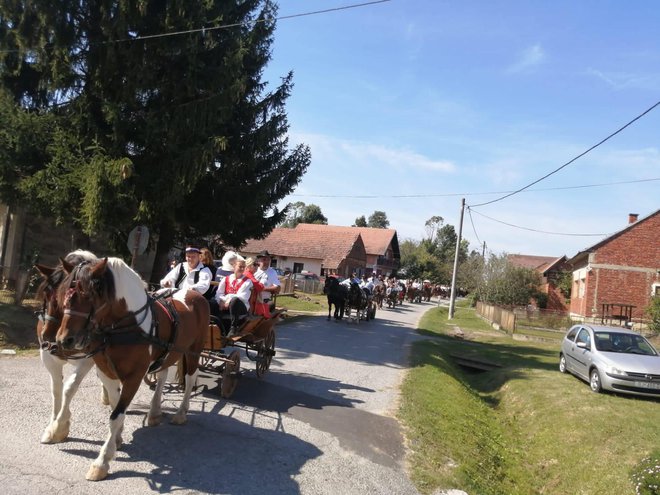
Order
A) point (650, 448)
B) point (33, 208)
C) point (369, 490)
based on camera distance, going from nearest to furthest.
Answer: point (369, 490)
point (650, 448)
point (33, 208)

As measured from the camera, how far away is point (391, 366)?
12812 millimetres

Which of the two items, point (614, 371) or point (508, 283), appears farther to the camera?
point (508, 283)

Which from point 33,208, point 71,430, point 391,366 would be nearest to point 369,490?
point 71,430

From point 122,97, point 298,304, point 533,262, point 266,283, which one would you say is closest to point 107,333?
point 266,283

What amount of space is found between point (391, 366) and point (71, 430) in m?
8.43

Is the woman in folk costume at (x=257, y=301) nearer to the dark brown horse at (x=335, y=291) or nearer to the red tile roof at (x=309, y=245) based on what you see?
the dark brown horse at (x=335, y=291)

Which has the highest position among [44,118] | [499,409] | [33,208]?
[44,118]

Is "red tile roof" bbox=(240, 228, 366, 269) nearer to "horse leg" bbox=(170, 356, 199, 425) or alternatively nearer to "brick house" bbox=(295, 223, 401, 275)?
"brick house" bbox=(295, 223, 401, 275)

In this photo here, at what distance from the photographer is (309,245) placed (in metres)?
50.7

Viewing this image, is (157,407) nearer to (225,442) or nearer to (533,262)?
(225,442)

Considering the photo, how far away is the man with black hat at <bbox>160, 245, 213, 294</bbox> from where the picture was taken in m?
7.55

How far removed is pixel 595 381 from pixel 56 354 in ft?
38.8

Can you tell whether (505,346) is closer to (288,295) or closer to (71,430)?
(288,295)

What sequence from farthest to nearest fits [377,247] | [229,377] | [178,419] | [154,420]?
[377,247], [229,377], [178,419], [154,420]
